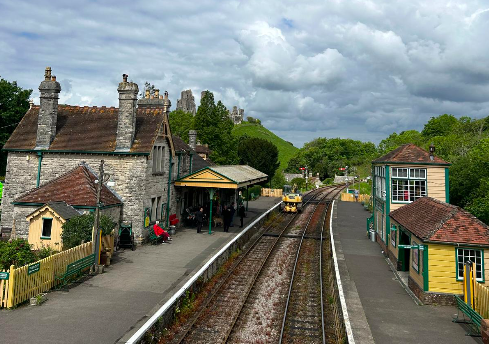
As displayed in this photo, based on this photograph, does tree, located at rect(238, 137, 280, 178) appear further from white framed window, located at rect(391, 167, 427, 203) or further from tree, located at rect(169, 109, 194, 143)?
white framed window, located at rect(391, 167, 427, 203)

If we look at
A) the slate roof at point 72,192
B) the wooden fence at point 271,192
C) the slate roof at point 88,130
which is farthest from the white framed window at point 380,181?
the wooden fence at point 271,192

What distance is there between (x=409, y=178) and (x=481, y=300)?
900cm

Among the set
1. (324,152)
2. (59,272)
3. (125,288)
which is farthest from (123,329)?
(324,152)

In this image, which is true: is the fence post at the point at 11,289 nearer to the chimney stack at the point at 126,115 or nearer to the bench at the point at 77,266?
the bench at the point at 77,266

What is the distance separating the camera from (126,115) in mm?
20000

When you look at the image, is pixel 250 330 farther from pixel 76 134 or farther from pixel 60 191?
pixel 76 134

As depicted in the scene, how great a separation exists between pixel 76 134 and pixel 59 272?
10.7 metres

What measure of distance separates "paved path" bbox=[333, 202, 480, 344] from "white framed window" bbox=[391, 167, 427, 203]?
Result: 3352 millimetres

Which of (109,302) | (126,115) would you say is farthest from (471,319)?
(126,115)

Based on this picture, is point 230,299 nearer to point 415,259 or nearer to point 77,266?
point 77,266

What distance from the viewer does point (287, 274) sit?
16.0 metres

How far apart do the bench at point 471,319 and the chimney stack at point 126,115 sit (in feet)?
53.1

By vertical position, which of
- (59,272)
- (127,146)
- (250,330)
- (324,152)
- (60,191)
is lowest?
(250,330)

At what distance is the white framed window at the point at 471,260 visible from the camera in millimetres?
11680
